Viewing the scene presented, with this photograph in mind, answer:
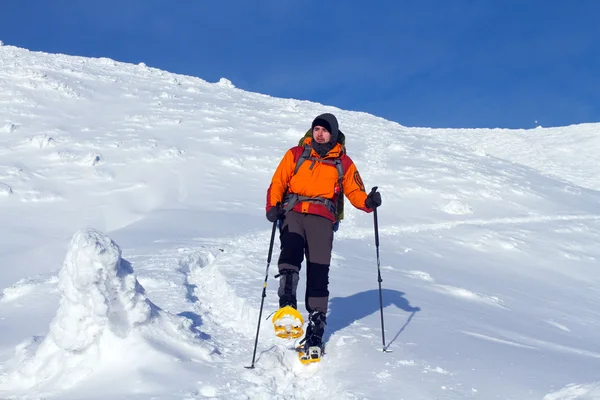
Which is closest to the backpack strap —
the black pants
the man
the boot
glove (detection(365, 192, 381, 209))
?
the man

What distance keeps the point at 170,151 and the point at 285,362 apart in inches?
533

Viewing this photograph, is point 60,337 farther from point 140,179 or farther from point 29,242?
point 140,179

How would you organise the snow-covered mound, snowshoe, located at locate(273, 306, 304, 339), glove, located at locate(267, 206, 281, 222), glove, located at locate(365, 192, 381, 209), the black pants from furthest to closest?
glove, located at locate(365, 192, 381, 209), glove, located at locate(267, 206, 281, 222), the black pants, snowshoe, located at locate(273, 306, 304, 339), the snow-covered mound

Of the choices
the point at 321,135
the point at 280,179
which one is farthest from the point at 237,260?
the point at 321,135

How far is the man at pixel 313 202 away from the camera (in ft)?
16.8

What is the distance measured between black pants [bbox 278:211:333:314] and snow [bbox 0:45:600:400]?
52 centimetres

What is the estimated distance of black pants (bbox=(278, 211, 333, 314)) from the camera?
5062 millimetres

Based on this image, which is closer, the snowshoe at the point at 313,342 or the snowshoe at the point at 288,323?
the snowshoe at the point at 288,323

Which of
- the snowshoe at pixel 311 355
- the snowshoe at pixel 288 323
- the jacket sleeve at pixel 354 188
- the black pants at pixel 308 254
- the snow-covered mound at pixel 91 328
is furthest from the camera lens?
the jacket sleeve at pixel 354 188

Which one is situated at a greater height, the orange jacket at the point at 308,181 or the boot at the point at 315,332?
the orange jacket at the point at 308,181

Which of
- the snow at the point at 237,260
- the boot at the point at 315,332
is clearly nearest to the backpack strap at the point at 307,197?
the boot at the point at 315,332

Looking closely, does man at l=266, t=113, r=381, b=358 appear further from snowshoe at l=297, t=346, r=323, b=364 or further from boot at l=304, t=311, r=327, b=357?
snowshoe at l=297, t=346, r=323, b=364

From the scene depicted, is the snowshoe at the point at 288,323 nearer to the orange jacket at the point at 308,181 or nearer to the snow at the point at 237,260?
the snow at the point at 237,260

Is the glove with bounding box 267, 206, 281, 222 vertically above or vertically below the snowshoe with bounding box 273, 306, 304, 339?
above
